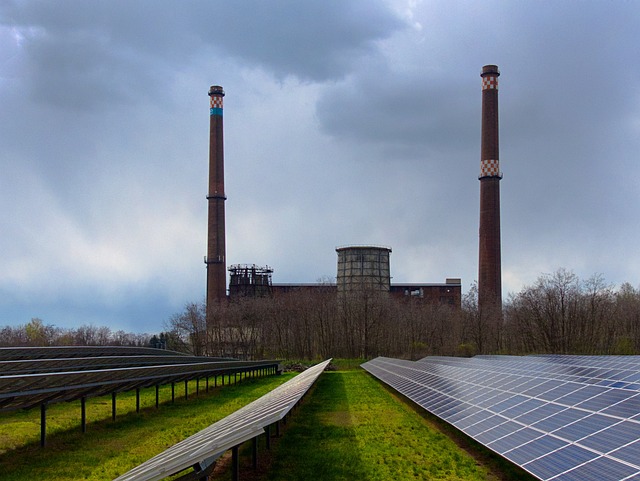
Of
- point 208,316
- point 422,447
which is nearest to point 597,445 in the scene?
point 422,447

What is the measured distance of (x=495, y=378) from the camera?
21.2 meters

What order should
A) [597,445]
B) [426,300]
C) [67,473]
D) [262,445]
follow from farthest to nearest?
[426,300] < [262,445] < [67,473] < [597,445]

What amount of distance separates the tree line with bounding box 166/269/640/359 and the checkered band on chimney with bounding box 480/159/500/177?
12.9 m

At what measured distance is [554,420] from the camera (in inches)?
519

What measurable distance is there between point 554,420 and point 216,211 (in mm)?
66784

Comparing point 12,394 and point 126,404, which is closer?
point 12,394

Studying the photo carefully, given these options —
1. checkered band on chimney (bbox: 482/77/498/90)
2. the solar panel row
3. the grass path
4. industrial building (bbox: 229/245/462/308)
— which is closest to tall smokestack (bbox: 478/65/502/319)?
checkered band on chimney (bbox: 482/77/498/90)

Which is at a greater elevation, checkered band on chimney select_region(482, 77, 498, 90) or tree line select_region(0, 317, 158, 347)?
checkered band on chimney select_region(482, 77, 498, 90)

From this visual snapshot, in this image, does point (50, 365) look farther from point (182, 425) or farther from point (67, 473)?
point (67, 473)

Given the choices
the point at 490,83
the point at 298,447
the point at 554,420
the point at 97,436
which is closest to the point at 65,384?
the point at 97,436

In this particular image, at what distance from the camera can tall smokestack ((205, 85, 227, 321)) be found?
77188 millimetres

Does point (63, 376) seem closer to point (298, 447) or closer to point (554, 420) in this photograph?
point (298, 447)

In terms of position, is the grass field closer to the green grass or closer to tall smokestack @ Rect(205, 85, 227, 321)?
the green grass

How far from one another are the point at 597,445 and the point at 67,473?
11814 mm
